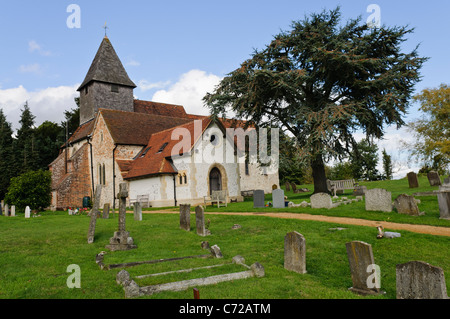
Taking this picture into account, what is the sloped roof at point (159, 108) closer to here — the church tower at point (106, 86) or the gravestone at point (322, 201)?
the church tower at point (106, 86)

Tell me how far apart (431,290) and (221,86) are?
2266 cm

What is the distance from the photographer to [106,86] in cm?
3991

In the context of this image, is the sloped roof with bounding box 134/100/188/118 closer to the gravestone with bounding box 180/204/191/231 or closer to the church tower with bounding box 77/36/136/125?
the church tower with bounding box 77/36/136/125

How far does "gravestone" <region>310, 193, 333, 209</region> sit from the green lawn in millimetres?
2009

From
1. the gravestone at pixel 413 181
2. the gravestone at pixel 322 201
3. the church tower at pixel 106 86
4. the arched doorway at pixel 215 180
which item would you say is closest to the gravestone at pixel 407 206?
the gravestone at pixel 322 201

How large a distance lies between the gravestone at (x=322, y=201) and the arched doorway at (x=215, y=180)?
12.0 m

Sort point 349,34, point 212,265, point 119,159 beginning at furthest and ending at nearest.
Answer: point 119,159 → point 349,34 → point 212,265

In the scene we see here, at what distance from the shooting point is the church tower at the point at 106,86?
39.5 meters

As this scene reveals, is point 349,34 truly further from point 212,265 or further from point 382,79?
point 212,265

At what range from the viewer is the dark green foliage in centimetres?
2755

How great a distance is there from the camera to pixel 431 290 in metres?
5.08

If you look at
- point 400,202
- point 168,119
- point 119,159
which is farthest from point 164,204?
point 400,202

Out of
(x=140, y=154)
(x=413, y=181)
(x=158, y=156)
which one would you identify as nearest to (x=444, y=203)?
(x=413, y=181)

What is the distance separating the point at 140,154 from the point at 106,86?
13.5m
